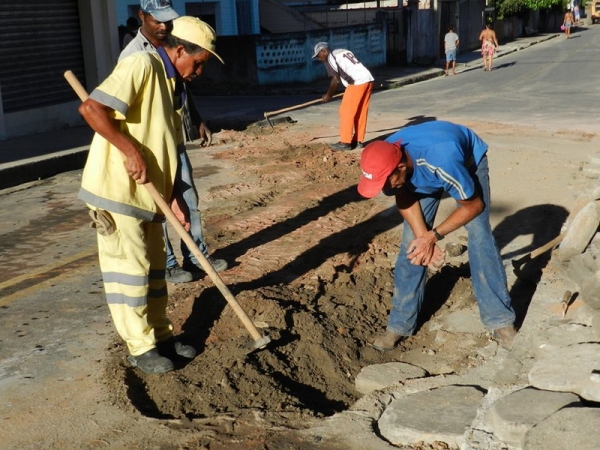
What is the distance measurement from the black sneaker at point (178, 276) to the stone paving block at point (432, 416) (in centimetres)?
245

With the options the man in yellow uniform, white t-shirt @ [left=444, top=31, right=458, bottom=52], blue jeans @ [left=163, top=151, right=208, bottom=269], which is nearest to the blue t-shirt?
the man in yellow uniform

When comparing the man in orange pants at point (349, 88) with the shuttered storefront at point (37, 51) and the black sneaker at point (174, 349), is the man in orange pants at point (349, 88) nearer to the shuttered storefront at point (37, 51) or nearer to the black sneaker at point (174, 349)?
the shuttered storefront at point (37, 51)

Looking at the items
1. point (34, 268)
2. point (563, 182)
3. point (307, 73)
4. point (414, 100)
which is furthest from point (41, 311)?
point (307, 73)

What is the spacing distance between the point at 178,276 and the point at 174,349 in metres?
1.43

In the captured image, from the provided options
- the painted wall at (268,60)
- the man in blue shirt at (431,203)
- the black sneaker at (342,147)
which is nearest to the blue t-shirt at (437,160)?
the man in blue shirt at (431,203)

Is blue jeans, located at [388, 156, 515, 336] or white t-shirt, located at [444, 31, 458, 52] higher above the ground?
white t-shirt, located at [444, 31, 458, 52]

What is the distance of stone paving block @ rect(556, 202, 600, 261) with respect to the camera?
17.9 ft

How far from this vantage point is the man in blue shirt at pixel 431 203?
4.16 metres

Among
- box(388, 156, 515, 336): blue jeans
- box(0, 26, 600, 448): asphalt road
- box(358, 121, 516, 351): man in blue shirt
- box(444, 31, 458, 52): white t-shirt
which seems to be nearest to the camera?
box(358, 121, 516, 351): man in blue shirt

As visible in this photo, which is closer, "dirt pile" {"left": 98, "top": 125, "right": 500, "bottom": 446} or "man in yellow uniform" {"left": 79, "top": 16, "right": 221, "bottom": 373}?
"man in yellow uniform" {"left": 79, "top": 16, "right": 221, "bottom": 373}

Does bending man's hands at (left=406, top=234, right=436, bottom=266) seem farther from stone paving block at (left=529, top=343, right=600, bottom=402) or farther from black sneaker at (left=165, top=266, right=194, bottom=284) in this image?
black sneaker at (left=165, top=266, right=194, bottom=284)

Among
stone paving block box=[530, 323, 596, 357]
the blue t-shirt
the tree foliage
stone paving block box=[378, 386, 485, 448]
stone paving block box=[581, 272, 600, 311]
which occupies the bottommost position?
stone paving block box=[378, 386, 485, 448]

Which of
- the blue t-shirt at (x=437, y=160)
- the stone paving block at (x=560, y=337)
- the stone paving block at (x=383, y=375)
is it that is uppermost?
the blue t-shirt at (x=437, y=160)

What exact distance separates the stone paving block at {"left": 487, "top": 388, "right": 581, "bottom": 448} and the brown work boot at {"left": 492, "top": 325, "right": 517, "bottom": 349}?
115cm
